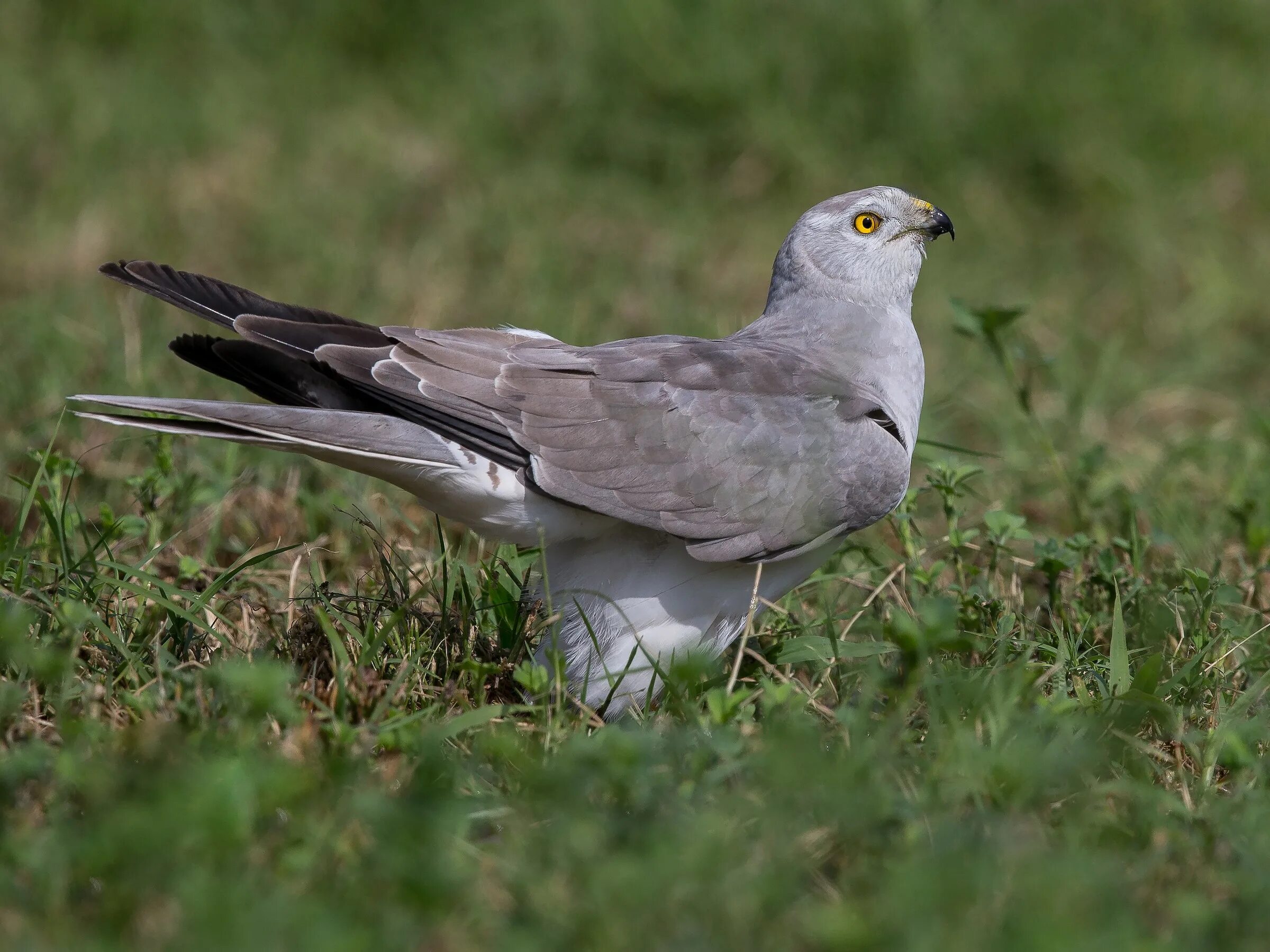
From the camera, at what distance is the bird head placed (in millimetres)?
4008

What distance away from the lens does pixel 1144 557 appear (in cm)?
436

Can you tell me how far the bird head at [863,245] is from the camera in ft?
13.1

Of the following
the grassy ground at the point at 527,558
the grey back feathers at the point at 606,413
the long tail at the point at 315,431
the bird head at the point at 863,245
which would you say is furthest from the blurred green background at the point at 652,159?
the long tail at the point at 315,431

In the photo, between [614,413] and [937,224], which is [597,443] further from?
[937,224]

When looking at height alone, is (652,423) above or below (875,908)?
above

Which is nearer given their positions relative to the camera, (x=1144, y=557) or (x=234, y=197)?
(x=1144, y=557)

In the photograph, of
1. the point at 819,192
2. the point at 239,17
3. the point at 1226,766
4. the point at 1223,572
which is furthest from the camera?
the point at 239,17

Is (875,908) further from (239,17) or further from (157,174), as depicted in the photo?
(239,17)

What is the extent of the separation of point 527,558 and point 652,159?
477 centimetres

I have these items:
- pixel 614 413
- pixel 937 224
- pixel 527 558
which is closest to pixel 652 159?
pixel 937 224

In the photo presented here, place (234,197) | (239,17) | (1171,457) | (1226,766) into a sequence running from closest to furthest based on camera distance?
1. (1226,766)
2. (1171,457)
3. (234,197)
4. (239,17)

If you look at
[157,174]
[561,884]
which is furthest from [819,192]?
[561,884]

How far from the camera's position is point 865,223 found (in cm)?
405

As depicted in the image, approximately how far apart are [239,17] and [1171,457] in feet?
22.5
